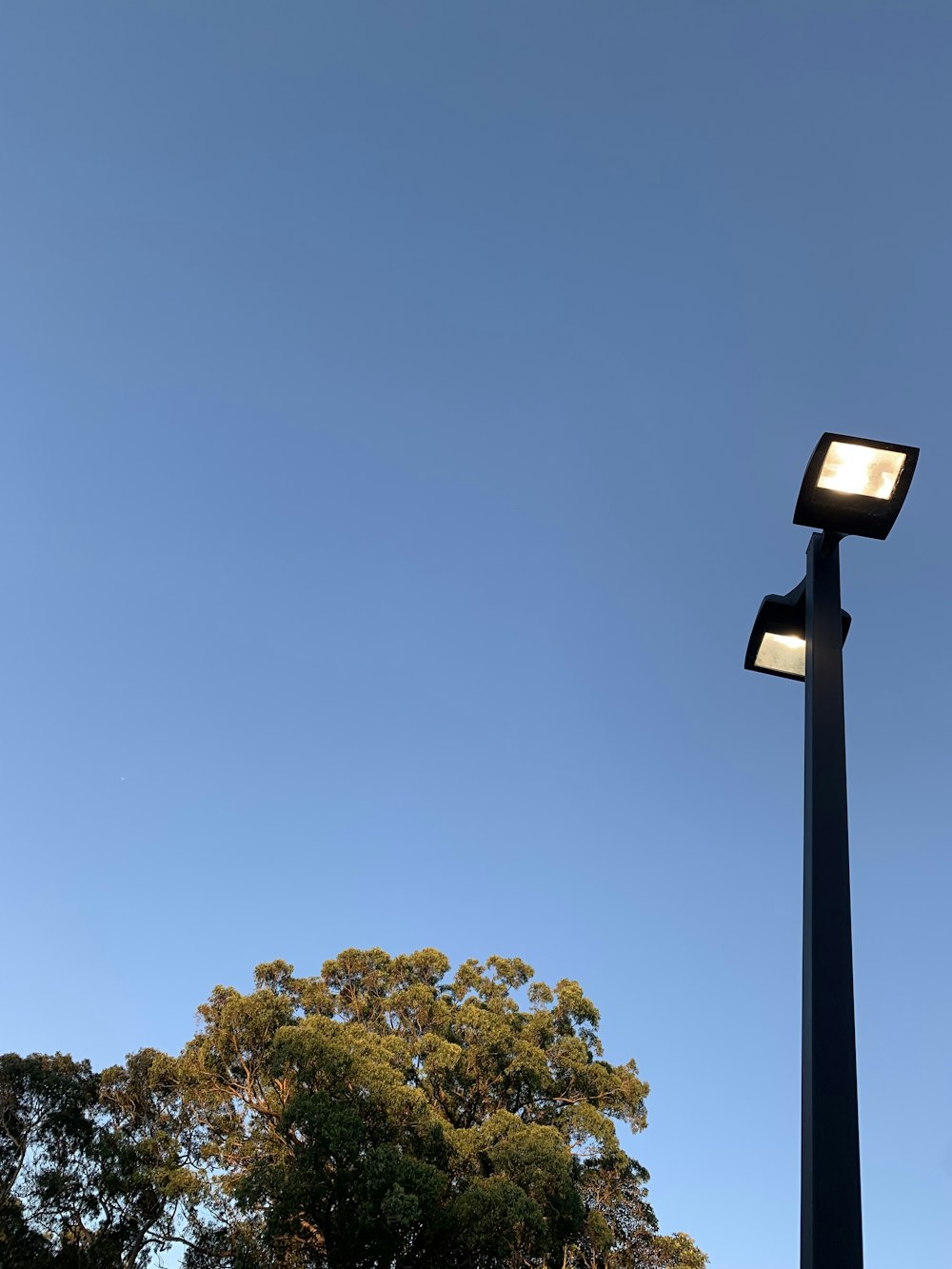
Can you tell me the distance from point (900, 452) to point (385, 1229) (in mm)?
14456

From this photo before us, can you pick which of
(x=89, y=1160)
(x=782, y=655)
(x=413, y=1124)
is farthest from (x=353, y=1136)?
(x=782, y=655)

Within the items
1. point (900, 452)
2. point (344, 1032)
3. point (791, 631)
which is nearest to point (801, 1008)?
point (791, 631)

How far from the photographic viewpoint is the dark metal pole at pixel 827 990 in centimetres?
206

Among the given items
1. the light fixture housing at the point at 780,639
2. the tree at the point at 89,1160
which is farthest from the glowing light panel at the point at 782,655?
Answer: the tree at the point at 89,1160

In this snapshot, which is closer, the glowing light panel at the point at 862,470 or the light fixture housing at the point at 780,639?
the glowing light panel at the point at 862,470

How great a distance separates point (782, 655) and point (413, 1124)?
14225mm

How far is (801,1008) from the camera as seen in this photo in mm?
2381

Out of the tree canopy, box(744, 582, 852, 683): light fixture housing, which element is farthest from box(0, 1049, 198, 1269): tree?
box(744, 582, 852, 683): light fixture housing

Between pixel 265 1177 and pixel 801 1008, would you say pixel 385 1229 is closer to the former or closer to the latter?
pixel 265 1177

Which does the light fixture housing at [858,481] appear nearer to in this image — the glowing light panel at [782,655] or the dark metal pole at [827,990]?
the dark metal pole at [827,990]

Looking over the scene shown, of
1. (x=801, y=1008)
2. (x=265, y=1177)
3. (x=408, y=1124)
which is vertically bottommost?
(x=801, y=1008)

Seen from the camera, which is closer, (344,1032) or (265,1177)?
(265,1177)

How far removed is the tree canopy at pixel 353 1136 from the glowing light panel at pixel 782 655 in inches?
515

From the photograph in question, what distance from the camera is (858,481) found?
10.1 feet
